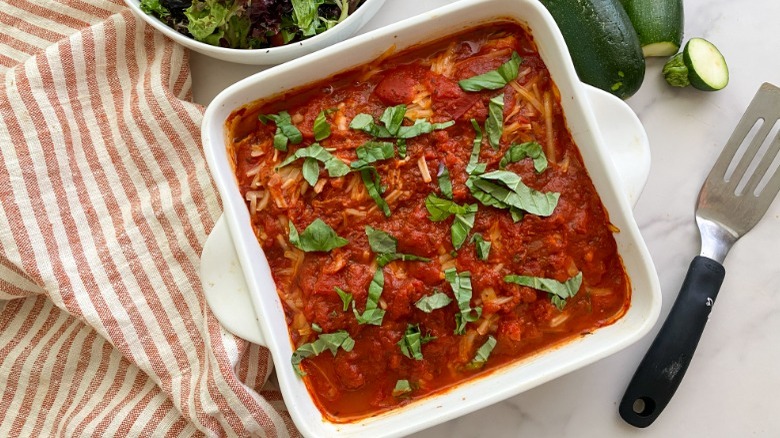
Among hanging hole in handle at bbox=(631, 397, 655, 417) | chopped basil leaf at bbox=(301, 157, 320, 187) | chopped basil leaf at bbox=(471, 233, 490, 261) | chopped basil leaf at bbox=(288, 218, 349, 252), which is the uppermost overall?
chopped basil leaf at bbox=(301, 157, 320, 187)

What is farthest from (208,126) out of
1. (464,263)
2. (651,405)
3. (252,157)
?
(651,405)

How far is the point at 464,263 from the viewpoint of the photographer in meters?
2.60

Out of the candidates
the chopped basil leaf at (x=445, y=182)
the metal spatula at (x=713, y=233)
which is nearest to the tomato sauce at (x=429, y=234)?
the chopped basil leaf at (x=445, y=182)

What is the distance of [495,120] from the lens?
102 inches

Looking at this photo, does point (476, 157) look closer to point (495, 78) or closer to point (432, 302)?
point (495, 78)

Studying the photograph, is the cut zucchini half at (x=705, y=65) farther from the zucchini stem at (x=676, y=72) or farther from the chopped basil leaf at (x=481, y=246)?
the chopped basil leaf at (x=481, y=246)

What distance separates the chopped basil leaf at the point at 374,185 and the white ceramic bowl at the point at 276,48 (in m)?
0.53

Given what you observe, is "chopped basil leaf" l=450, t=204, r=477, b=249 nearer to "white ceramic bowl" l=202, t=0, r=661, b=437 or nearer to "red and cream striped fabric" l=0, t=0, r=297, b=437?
"white ceramic bowl" l=202, t=0, r=661, b=437

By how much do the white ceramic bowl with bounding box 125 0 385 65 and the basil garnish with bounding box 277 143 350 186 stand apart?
1.31 feet

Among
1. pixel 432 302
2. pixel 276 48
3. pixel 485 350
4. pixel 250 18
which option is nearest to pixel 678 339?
pixel 485 350

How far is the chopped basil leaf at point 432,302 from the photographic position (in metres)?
2.58

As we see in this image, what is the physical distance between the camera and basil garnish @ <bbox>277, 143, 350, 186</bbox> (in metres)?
2.59

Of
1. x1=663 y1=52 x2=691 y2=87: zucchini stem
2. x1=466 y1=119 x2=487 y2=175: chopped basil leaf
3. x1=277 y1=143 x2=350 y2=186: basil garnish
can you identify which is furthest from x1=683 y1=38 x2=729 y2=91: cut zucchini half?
x1=277 y1=143 x2=350 y2=186: basil garnish

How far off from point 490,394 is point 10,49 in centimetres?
232
